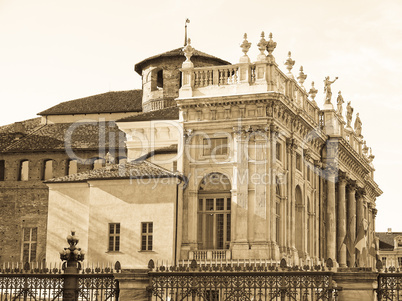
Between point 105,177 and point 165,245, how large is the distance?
469 centimetres

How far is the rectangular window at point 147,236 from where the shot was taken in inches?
→ 1745

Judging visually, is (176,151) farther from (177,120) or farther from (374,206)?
(374,206)

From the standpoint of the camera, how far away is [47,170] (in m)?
62.1

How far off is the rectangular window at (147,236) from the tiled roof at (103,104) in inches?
789

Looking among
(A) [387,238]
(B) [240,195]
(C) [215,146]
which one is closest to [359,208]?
(C) [215,146]

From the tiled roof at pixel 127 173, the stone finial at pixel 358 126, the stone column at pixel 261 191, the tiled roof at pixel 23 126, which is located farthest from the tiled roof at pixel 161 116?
the stone finial at pixel 358 126

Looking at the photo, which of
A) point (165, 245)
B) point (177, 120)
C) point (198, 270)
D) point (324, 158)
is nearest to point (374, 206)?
point (324, 158)

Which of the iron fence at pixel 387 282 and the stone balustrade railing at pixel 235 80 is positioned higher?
the stone balustrade railing at pixel 235 80

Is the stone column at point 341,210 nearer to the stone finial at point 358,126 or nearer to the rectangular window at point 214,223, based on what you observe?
the stone finial at point 358,126

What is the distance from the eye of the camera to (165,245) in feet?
144

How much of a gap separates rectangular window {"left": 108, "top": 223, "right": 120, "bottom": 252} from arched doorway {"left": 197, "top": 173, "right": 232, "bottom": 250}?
12.6ft

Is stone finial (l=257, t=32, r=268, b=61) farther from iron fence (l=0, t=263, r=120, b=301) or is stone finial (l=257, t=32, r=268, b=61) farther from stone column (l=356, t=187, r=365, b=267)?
iron fence (l=0, t=263, r=120, b=301)

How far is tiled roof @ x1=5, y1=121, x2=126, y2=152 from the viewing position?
61.4m

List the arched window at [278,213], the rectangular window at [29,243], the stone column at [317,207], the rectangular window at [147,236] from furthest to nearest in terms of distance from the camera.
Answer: the rectangular window at [29,243]
the stone column at [317,207]
the arched window at [278,213]
the rectangular window at [147,236]
